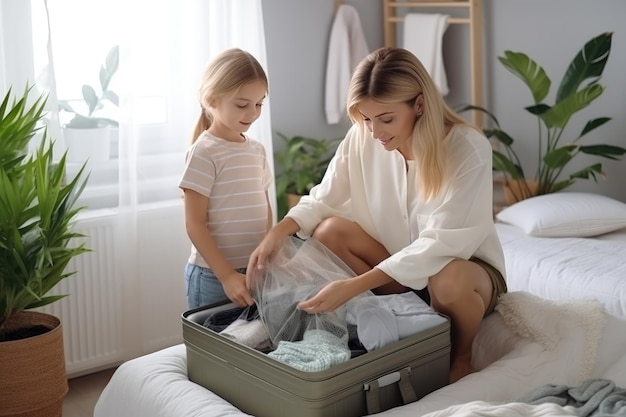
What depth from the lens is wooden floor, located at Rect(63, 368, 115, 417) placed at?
284 centimetres

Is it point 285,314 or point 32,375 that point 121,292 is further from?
point 285,314

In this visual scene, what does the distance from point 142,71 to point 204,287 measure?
107 cm

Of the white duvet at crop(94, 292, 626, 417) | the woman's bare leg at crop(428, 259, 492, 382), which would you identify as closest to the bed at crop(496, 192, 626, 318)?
the white duvet at crop(94, 292, 626, 417)

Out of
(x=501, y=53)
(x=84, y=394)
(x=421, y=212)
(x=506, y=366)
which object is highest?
(x=501, y=53)

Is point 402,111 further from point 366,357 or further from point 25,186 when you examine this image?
point 25,186

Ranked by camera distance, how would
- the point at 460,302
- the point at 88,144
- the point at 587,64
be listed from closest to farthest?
the point at 460,302 → the point at 88,144 → the point at 587,64

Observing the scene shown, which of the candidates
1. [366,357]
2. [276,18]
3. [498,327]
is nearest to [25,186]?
[366,357]

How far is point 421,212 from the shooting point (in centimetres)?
237

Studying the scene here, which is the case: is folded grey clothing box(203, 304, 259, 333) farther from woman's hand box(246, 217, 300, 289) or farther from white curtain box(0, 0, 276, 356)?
white curtain box(0, 0, 276, 356)

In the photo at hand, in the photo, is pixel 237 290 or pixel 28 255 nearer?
pixel 237 290

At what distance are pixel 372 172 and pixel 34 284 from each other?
1.04m

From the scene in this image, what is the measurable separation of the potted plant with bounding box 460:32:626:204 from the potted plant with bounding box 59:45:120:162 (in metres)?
1.47

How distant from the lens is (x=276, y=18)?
372 cm

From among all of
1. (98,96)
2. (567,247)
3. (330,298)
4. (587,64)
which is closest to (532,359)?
(330,298)
